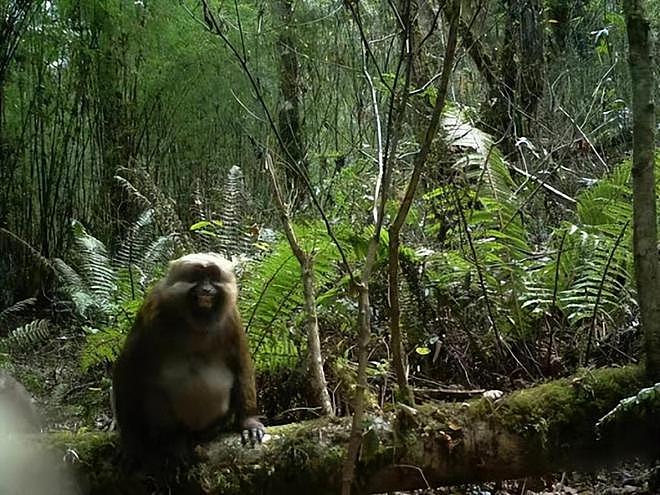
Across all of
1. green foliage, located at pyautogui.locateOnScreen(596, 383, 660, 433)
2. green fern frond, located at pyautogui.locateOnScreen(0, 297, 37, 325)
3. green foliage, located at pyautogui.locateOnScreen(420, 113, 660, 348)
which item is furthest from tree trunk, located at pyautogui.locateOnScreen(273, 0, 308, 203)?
green foliage, located at pyautogui.locateOnScreen(596, 383, 660, 433)

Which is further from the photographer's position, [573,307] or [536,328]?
[536,328]

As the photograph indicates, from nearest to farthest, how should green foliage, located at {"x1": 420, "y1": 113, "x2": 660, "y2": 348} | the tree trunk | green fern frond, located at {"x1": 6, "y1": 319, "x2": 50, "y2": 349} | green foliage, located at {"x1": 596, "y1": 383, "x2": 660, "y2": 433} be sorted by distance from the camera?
1. green foliage, located at {"x1": 596, "y1": 383, "x2": 660, "y2": 433}
2. green foliage, located at {"x1": 420, "y1": 113, "x2": 660, "y2": 348}
3. green fern frond, located at {"x1": 6, "y1": 319, "x2": 50, "y2": 349}
4. the tree trunk

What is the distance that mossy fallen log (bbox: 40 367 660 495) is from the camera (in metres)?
3.54

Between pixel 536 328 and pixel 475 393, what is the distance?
106 cm

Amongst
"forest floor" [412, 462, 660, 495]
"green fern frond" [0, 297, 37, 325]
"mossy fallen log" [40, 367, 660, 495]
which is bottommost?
"forest floor" [412, 462, 660, 495]

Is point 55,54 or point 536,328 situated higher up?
point 55,54

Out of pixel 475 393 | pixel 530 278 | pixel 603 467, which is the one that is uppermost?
pixel 530 278

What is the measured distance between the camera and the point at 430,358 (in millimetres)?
5504

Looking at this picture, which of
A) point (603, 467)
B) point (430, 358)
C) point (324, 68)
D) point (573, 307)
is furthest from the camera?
point (324, 68)

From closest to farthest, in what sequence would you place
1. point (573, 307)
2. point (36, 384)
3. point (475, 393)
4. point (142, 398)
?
point (142, 398) → point (475, 393) → point (573, 307) → point (36, 384)

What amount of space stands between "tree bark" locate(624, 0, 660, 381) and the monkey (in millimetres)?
1943

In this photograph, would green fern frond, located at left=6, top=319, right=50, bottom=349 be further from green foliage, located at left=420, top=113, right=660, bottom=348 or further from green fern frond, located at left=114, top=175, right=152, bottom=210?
green foliage, located at left=420, top=113, right=660, bottom=348

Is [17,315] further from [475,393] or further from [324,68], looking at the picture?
[475,393]

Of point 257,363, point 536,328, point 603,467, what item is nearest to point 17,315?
point 257,363
